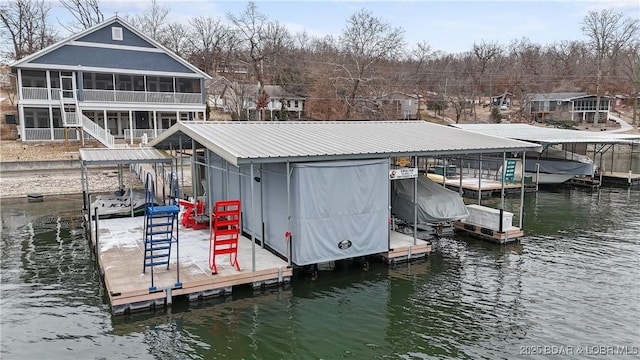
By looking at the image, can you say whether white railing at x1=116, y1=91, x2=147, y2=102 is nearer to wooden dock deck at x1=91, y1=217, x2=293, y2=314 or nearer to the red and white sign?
wooden dock deck at x1=91, y1=217, x2=293, y2=314

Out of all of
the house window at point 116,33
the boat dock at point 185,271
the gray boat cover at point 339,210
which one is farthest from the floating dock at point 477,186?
the house window at point 116,33

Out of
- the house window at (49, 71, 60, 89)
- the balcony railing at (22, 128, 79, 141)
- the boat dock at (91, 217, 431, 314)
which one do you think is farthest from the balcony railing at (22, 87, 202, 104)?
the boat dock at (91, 217, 431, 314)

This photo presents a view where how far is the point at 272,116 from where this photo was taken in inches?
1908

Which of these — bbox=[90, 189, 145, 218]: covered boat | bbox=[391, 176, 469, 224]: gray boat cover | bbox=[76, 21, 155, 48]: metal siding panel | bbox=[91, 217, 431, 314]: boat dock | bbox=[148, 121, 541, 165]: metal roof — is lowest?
bbox=[91, 217, 431, 314]: boat dock

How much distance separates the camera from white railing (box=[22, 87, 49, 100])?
101 ft

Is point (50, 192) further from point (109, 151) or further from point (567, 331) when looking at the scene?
point (567, 331)

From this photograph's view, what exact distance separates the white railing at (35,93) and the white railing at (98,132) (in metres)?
3.88

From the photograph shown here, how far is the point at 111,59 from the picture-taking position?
3253 centimetres

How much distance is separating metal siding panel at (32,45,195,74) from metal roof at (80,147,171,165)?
57.2 feet

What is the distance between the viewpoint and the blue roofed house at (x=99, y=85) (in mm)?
30781

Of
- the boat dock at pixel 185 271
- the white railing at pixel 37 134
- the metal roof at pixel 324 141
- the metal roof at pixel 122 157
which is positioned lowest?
the boat dock at pixel 185 271

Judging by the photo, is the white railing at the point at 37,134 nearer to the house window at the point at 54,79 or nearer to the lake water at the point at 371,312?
the house window at the point at 54,79

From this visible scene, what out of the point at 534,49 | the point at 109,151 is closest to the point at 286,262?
the point at 109,151

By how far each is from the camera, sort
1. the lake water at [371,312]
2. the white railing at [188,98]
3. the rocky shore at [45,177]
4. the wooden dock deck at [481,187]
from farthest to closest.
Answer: the white railing at [188,98]
the rocky shore at [45,177]
the wooden dock deck at [481,187]
the lake water at [371,312]
